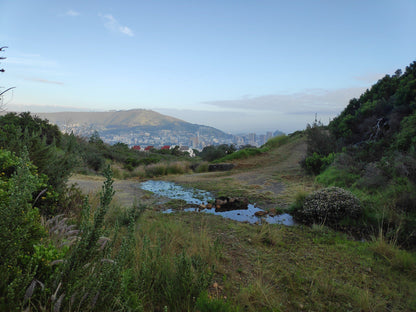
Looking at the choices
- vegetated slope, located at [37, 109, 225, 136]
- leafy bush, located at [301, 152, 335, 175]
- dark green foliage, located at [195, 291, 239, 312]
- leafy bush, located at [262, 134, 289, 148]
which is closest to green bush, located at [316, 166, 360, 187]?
leafy bush, located at [301, 152, 335, 175]

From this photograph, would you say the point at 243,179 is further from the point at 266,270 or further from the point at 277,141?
the point at 277,141

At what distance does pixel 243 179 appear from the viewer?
34.4ft

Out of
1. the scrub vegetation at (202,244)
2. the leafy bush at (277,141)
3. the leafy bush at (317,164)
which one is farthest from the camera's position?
the leafy bush at (277,141)

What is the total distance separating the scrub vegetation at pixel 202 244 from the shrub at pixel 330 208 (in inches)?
0.9

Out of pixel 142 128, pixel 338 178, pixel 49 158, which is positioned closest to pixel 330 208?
pixel 338 178

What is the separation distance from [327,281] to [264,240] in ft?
4.58

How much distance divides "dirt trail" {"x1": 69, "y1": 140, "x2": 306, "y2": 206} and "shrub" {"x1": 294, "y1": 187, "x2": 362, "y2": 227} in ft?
4.28

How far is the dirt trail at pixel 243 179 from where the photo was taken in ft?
23.7

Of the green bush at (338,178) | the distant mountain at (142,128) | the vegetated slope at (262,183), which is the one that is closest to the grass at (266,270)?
the vegetated slope at (262,183)

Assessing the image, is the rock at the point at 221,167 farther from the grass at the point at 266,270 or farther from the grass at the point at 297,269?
the grass at the point at 297,269

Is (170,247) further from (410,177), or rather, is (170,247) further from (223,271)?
(410,177)

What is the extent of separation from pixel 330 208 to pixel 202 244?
3.51 meters

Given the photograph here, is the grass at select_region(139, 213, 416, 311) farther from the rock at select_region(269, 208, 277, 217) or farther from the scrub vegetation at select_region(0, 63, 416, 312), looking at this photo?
the rock at select_region(269, 208, 277, 217)

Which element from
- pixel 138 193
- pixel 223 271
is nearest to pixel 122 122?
pixel 138 193
